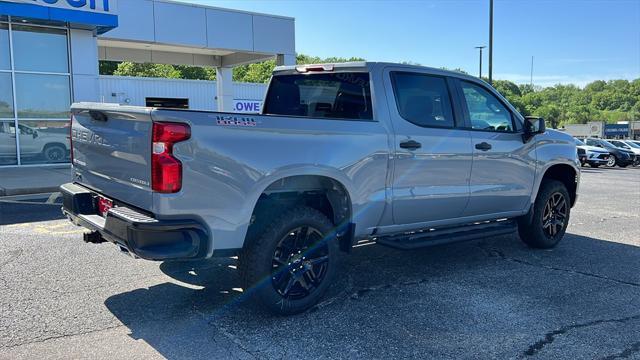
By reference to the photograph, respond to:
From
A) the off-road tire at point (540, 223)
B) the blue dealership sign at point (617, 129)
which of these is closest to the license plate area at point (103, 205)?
the off-road tire at point (540, 223)

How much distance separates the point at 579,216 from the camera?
9.38 meters

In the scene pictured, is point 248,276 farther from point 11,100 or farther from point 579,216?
point 11,100

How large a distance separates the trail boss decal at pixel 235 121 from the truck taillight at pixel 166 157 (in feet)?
Answer: 0.81

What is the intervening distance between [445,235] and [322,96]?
6.02 ft

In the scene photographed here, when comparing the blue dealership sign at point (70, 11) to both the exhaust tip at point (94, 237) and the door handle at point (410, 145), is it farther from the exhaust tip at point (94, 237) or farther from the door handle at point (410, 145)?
the door handle at point (410, 145)

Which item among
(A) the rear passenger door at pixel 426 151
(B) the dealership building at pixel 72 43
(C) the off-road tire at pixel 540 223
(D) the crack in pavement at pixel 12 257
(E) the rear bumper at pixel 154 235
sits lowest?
(D) the crack in pavement at pixel 12 257

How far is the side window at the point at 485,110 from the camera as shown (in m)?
5.68

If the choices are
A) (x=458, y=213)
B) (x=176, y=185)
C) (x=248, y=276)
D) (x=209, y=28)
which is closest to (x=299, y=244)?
(x=248, y=276)

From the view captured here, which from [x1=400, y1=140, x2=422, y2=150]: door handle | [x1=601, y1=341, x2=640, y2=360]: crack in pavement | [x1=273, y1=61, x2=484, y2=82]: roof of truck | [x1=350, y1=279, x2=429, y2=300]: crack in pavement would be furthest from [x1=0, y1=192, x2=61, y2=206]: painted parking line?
[x1=601, y1=341, x2=640, y2=360]: crack in pavement

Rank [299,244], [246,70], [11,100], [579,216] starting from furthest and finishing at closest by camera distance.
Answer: [246,70]
[11,100]
[579,216]
[299,244]

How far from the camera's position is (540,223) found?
6469mm

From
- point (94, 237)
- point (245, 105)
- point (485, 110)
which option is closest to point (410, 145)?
point (485, 110)

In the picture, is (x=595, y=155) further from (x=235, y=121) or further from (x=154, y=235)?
(x=154, y=235)

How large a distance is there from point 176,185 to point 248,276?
0.92m
